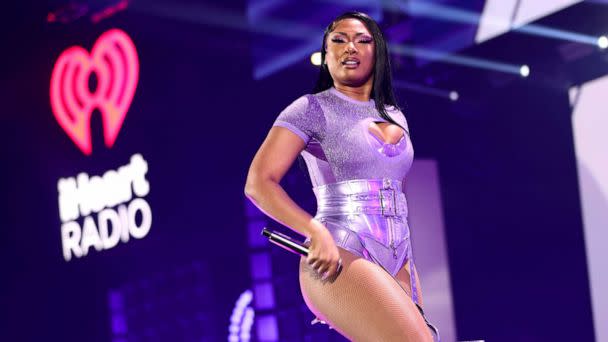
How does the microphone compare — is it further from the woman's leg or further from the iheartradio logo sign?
the iheartradio logo sign

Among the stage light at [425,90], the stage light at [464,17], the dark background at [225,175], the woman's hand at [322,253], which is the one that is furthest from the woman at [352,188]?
the stage light at [425,90]

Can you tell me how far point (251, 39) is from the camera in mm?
7070

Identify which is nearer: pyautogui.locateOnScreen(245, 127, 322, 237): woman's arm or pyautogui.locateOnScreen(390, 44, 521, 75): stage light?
pyautogui.locateOnScreen(245, 127, 322, 237): woman's arm

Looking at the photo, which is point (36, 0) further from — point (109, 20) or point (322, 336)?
point (322, 336)

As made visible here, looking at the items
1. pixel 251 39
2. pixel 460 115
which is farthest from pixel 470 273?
pixel 251 39

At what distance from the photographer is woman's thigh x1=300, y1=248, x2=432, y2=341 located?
5.92 feet

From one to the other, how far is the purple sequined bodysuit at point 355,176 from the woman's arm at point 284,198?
0.15 ft

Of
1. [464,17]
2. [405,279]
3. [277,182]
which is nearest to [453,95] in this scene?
[464,17]

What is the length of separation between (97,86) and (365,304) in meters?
7.18

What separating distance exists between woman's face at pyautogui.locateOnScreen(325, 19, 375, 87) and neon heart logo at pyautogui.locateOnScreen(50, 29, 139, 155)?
603cm

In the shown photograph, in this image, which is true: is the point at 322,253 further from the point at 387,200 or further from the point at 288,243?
the point at 387,200

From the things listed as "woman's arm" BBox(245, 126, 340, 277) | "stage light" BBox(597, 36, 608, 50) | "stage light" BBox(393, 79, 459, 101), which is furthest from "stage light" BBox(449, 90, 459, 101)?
"woman's arm" BBox(245, 126, 340, 277)

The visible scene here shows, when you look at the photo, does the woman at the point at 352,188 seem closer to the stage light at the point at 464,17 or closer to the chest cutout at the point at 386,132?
the chest cutout at the point at 386,132

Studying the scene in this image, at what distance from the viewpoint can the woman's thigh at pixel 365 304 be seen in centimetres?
180
